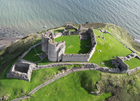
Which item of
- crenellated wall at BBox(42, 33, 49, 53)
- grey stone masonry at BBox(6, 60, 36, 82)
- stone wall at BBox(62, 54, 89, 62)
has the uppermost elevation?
crenellated wall at BBox(42, 33, 49, 53)

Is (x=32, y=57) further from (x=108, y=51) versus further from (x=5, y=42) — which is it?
(x=5, y=42)

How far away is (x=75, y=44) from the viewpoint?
45.2 m

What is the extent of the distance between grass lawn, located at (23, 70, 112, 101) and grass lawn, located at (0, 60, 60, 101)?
255cm

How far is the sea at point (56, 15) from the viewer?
244 ft

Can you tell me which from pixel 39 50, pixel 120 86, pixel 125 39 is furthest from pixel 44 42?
pixel 125 39

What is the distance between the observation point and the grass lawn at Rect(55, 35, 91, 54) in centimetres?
4220

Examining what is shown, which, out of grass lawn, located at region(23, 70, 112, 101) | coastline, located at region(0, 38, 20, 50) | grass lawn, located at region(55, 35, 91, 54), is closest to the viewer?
grass lawn, located at region(23, 70, 112, 101)

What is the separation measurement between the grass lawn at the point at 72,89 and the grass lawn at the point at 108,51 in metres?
5.41

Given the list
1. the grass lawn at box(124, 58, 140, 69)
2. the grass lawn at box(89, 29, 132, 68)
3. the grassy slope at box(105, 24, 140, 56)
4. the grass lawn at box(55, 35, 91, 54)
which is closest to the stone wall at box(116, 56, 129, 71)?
the grass lawn at box(89, 29, 132, 68)

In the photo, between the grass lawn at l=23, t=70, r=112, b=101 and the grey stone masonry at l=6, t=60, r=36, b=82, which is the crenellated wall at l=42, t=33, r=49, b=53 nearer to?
the grey stone masonry at l=6, t=60, r=36, b=82

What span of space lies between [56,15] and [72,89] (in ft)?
205

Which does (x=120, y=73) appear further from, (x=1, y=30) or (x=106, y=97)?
(x=1, y=30)

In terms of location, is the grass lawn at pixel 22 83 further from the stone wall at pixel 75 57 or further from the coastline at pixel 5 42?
the coastline at pixel 5 42

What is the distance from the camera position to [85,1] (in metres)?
98.4
